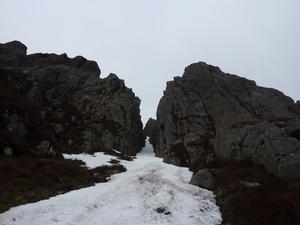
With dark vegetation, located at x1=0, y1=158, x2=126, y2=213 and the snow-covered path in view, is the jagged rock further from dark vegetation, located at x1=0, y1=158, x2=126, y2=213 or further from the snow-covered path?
dark vegetation, located at x1=0, y1=158, x2=126, y2=213

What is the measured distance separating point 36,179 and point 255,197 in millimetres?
16722

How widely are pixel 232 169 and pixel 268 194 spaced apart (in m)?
7.21

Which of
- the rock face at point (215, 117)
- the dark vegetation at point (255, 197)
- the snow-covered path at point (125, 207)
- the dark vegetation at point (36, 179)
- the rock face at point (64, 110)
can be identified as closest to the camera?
the dark vegetation at point (255, 197)

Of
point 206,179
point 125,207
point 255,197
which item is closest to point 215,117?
point 206,179

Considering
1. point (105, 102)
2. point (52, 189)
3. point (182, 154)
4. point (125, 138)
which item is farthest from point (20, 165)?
point (105, 102)

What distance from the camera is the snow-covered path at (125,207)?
1872cm

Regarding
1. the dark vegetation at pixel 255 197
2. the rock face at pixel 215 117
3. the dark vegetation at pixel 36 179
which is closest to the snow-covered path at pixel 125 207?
the dark vegetation at pixel 255 197

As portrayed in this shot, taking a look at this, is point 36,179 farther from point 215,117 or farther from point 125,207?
point 215,117

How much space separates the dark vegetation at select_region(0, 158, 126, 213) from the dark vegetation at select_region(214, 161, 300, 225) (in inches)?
468

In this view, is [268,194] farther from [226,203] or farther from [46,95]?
[46,95]

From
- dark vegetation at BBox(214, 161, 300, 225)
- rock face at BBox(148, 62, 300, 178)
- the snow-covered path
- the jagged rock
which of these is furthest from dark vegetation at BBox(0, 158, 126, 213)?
rock face at BBox(148, 62, 300, 178)

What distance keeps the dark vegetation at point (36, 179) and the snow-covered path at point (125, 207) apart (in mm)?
1472

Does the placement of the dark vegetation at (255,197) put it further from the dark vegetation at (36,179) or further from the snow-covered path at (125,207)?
the dark vegetation at (36,179)

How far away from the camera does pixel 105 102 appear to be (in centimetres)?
7331
